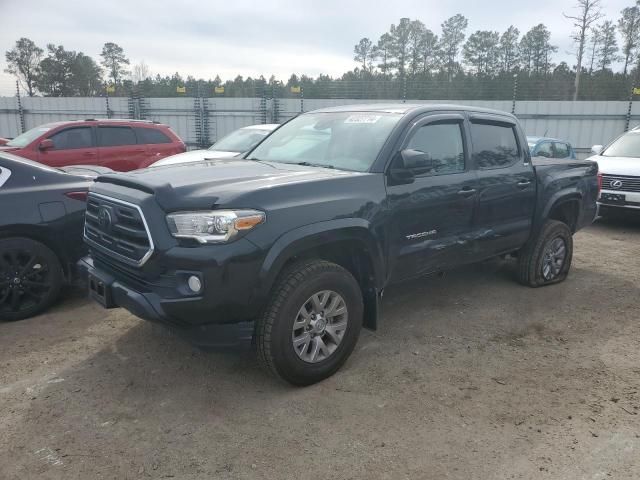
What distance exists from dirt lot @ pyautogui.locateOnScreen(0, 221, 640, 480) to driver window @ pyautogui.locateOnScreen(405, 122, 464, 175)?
1.42 metres

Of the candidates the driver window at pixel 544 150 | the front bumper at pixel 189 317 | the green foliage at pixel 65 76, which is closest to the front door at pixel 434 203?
the front bumper at pixel 189 317

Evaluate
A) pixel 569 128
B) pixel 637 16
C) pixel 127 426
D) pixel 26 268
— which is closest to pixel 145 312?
pixel 127 426

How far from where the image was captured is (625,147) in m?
9.85

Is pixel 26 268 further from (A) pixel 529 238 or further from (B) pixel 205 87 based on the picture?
(B) pixel 205 87

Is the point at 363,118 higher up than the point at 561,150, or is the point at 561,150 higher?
the point at 363,118

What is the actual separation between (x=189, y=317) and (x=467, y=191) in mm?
2618

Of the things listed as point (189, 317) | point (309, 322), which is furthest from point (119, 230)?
point (309, 322)

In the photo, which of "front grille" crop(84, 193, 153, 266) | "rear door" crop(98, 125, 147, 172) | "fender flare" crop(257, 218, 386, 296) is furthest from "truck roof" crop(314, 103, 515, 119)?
"rear door" crop(98, 125, 147, 172)

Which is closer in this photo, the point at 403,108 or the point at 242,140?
A: the point at 403,108

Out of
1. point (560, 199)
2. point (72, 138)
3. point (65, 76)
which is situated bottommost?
point (560, 199)

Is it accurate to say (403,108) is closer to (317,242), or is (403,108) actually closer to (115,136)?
(317,242)

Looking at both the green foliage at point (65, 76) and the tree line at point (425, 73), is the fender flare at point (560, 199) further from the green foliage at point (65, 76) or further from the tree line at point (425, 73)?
the green foliage at point (65, 76)

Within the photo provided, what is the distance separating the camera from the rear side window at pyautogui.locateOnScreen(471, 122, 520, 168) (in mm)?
4617

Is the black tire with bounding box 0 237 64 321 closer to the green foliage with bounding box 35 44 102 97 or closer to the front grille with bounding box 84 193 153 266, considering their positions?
the front grille with bounding box 84 193 153 266
